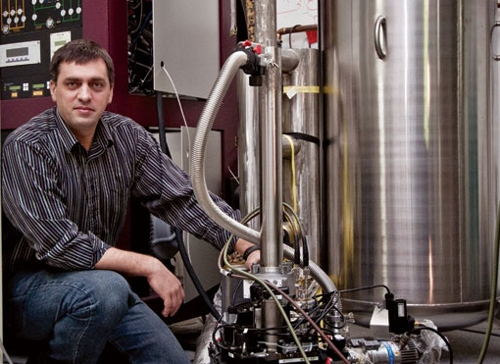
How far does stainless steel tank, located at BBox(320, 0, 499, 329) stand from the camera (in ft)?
6.31

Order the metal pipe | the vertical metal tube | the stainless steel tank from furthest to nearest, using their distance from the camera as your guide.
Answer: the stainless steel tank, the vertical metal tube, the metal pipe

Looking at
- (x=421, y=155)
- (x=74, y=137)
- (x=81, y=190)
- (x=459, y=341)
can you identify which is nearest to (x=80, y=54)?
(x=74, y=137)

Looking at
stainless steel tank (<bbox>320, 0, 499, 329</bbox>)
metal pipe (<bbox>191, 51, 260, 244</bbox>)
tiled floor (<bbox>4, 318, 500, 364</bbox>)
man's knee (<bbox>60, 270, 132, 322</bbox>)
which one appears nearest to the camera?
metal pipe (<bbox>191, 51, 260, 244</bbox>)

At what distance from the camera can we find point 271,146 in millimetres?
1168

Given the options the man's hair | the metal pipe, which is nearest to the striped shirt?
the man's hair

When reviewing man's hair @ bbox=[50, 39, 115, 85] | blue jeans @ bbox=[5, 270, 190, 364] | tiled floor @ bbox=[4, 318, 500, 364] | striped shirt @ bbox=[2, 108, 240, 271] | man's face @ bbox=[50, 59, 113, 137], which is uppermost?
man's hair @ bbox=[50, 39, 115, 85]

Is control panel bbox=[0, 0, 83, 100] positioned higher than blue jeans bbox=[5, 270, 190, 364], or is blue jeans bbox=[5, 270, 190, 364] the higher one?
control panel bbox=[0, 0, 83, 100]

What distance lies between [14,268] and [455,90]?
134cm

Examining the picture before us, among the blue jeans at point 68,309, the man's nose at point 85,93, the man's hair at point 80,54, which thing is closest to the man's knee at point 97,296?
the blue jeans at point 68,309

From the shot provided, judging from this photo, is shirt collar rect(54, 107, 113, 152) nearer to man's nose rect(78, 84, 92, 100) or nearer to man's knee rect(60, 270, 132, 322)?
man's nose rect(78, 84, 92, 100)

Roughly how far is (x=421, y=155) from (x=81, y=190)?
97cm

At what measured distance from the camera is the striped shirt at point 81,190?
5.07 feet

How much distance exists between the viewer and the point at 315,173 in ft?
6.75

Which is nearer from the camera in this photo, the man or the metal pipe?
the metal pipe
